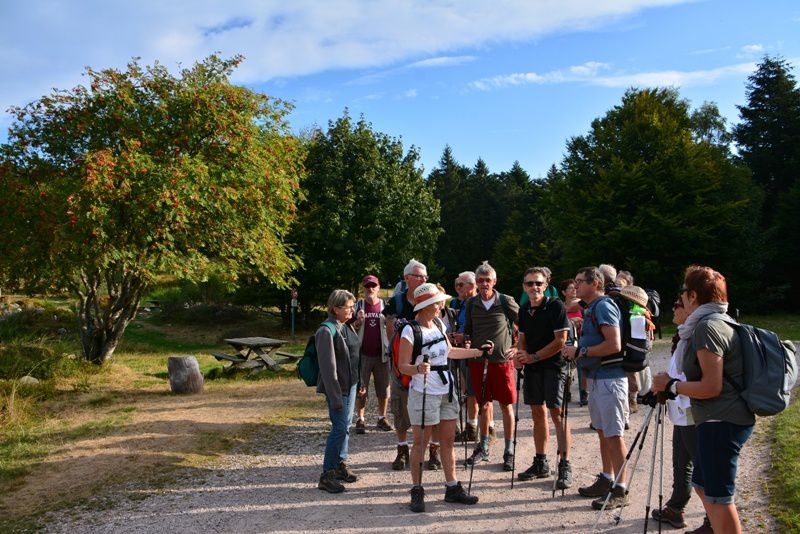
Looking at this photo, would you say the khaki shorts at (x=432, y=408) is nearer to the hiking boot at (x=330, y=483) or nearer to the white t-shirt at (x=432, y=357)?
the white t-shirt at (x=432, y=357)

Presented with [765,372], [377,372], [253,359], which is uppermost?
[765,372]

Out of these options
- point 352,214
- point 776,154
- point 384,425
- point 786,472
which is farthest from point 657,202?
point 786,472

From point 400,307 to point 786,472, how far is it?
4.21 meters

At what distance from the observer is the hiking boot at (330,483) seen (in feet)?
18.3

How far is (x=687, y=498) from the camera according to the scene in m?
4.75

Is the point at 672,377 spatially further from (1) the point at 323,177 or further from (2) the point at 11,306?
(2) the point at 11,306

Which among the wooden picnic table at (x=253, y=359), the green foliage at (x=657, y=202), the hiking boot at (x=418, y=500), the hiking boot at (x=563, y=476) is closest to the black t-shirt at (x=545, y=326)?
the hiking boot at (x=563, y=476)

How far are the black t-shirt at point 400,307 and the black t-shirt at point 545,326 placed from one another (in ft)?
5.20

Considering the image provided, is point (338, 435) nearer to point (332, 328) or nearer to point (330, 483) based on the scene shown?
point (330, 483)

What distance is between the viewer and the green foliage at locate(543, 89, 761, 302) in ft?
83.1

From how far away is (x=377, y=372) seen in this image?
7766 mm

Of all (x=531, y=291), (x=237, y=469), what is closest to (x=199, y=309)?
(x=237, y=469)

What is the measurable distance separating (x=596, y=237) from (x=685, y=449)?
22.9 m

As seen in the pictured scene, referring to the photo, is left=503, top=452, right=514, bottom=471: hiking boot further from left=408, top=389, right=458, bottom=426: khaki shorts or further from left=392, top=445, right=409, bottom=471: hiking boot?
left=408, top=389, right=458, bottom=426: khaki shorts
